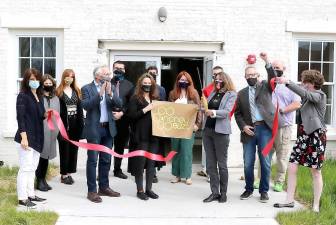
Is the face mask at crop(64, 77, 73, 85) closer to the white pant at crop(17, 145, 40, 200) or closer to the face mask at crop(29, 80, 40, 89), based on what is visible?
the face mask at crop(29, 80, 40, 89)

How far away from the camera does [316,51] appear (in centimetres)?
1144

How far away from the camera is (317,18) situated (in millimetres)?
11180

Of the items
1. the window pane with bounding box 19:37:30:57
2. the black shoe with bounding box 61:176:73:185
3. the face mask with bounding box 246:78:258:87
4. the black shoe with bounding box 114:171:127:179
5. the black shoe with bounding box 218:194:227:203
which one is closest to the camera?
the black shoe with bounding box 218:194:227:203

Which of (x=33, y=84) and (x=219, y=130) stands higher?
(x=33, y=84)

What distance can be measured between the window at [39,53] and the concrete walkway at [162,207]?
9.62 feet

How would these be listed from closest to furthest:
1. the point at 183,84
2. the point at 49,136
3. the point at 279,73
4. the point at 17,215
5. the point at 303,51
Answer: the point at 17,215, the point at 279,73, the point at 49,136, the point at 183,84, the point at 303,51

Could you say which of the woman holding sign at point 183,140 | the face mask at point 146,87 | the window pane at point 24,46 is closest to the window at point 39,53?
the window pane at point 24,46

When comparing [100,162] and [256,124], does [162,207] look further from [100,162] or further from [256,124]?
[256,124]

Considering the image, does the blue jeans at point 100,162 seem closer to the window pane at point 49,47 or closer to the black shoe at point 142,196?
the black shoe at point 142,196

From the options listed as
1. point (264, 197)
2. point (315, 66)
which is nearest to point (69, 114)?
point (264, 197)

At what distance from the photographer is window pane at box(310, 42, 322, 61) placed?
1143cm

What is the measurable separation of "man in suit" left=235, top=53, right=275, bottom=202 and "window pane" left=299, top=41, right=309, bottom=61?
3.53 metres

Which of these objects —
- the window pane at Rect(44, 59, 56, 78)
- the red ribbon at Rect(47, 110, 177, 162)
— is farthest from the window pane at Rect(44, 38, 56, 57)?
the red ribbon at Rect(47, 110, 177, 162)

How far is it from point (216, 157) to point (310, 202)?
1541 millimetres
